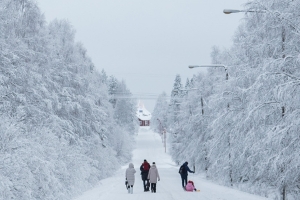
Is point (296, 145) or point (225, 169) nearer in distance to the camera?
point (296, 145)

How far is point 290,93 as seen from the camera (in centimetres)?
1056

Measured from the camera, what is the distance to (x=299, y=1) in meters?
11.8

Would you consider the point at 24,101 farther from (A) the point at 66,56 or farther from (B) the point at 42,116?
(A) the point at 66,56

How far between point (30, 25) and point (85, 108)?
1118 centimetres

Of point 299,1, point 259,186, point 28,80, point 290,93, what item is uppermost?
point 299,1

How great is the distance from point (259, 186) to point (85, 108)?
1597cm

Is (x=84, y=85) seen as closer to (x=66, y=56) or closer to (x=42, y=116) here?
(x=66, y=56)

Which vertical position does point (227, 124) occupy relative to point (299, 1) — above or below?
below

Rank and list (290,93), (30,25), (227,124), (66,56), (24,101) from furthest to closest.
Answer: (66,56)
(227,124)
(30,25)
(24,101)
(290,93)

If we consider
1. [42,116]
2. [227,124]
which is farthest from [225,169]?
[42,116]

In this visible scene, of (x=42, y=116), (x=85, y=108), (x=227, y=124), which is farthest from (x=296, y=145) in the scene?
(x=85, y=108)

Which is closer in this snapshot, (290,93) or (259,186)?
(290,93)

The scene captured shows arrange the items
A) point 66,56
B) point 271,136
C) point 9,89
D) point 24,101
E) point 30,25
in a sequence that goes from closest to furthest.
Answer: point 271,136 → point 9,89 → point 24,101 → point 30,25 → point 66,56

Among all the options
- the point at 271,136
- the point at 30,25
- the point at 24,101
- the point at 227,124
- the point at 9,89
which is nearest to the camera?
the point at 271,136
